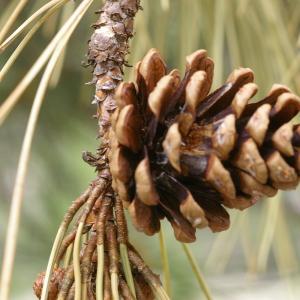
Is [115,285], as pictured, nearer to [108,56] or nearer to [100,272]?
[100,272]

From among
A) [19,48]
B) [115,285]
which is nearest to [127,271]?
[115,285]

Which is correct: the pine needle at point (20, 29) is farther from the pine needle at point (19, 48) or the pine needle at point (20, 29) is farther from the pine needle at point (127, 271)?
the pine needle at point (127, 271)

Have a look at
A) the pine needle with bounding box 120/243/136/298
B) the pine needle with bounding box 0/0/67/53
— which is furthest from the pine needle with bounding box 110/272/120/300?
the pine needle with bounding box 0/0/67/53

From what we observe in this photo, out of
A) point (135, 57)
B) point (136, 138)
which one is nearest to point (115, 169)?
point (136, 138)

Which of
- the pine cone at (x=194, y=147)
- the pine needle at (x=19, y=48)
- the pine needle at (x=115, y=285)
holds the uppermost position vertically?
the pine needle at (x=19, y=48)

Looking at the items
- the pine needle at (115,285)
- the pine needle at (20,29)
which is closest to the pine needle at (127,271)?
the pine needle at (115,285)

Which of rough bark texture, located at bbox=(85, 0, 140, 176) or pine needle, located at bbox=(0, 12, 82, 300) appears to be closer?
pine needle, located at bbox=(0, 12, 82, 300)

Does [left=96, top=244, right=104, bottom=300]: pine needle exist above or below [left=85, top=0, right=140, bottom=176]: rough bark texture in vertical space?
below

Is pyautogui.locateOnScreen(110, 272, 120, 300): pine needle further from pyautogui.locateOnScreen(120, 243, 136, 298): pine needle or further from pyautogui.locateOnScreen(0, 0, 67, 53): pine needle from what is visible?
pyautogui.locateOnScreen(0, 0, 67, 53): pine needle
